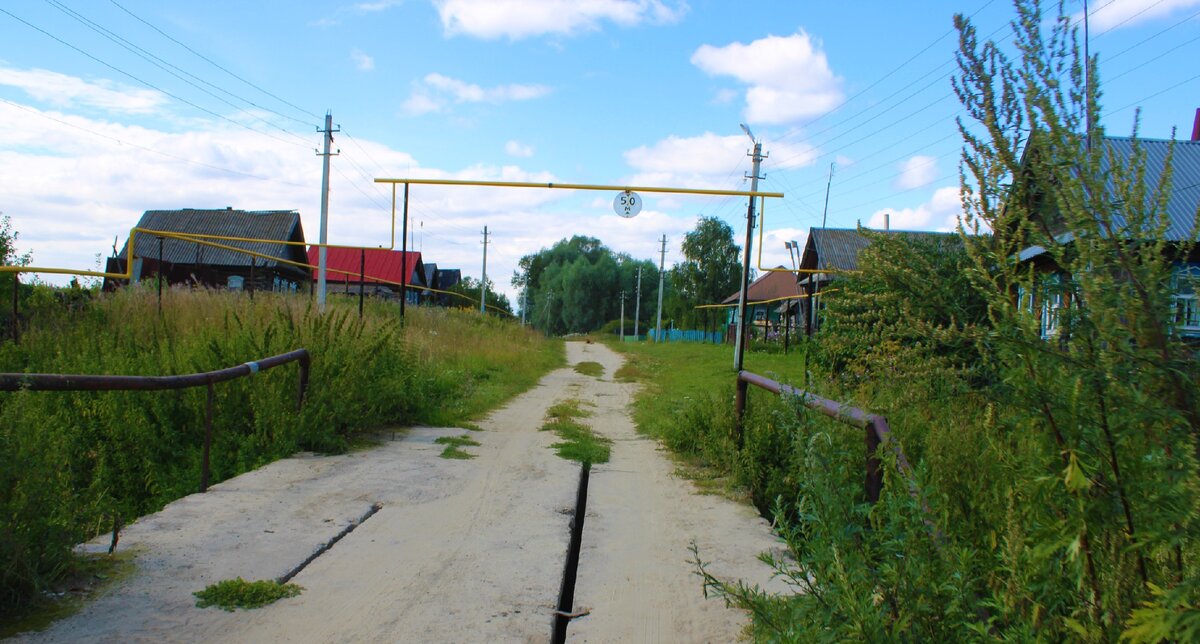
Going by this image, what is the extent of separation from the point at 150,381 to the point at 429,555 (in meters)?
1.93

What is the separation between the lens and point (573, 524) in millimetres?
4840

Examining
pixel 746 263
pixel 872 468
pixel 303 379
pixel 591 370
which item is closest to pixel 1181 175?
pixel 746 263

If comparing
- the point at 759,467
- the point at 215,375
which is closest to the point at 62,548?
the point at 215,375

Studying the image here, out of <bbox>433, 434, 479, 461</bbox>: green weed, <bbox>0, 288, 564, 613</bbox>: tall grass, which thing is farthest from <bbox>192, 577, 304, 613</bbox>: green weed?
<bbox>433, 434, 479, 461</bbox>: green weed

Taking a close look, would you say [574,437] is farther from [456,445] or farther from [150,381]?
[150,381]

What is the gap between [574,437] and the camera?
26.9ft

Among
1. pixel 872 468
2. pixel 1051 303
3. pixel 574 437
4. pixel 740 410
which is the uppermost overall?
pixel 1051 303

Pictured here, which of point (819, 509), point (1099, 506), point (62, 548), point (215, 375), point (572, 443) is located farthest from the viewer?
point (572, 443)

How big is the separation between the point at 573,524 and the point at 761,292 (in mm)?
53719

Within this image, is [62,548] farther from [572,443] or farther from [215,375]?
[572,443]

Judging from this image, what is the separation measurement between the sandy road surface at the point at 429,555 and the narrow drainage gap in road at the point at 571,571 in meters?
0.06

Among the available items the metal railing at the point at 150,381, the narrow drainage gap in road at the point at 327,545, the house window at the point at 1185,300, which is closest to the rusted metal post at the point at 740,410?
the narrow drainage gap in road at the point at 327,545

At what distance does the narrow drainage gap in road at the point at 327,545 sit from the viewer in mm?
3576

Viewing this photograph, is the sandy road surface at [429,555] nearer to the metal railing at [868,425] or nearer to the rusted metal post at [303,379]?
the metal railing at [868,425]
